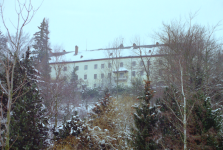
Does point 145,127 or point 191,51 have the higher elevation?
point 191,51

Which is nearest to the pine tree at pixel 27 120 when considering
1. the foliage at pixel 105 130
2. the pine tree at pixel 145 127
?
the foliage at pixel 105 130

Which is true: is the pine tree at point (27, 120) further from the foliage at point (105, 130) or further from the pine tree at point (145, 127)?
the pine tree at point (145, 127)

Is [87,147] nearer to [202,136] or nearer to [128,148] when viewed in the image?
[128,148]

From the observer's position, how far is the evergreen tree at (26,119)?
36.9 feet

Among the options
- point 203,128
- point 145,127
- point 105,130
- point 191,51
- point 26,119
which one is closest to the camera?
point 203,128

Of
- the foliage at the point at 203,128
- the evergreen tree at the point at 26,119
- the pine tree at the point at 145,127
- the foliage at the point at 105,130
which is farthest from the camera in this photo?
the foliage at the point at 105,130

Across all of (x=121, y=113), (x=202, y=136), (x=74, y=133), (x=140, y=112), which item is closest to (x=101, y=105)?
(x=121, y=113)

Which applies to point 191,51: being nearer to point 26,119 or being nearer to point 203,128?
point 203,128

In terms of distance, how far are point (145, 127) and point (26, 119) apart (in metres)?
7.19

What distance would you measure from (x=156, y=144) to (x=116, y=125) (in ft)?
16.9

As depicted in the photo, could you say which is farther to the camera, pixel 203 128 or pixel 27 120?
pixel 27 120

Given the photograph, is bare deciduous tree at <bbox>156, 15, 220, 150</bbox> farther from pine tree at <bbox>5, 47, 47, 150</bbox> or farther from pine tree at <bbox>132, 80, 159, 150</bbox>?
pine tree at <bbox>5, 47, 47, 150</bbox>

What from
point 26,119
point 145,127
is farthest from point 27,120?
point 145,127

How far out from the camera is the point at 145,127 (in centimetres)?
1234
